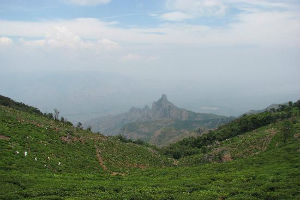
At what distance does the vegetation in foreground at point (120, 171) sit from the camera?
65.1ft

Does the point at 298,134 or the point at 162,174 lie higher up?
the point at 298,134

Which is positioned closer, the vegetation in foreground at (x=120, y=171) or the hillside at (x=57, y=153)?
the vegetation in foreground at (x=120, y=171)

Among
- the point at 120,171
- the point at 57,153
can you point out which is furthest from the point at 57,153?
the point at 120,171

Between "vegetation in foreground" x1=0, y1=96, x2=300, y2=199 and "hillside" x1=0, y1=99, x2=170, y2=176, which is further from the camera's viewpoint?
"hillside" x1=0, y1=99, x2=170, y2=176

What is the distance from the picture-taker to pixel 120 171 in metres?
35.8

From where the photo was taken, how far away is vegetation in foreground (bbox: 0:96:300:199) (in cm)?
1984

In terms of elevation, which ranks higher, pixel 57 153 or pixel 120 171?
pixel 57 153

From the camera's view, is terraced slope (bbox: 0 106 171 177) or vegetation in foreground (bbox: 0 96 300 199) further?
terraced slope (bbox: 0 106 171 177)

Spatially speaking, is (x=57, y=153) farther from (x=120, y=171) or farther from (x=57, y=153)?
(x=120, y=171)

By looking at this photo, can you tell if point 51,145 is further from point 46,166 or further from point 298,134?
point 298,134

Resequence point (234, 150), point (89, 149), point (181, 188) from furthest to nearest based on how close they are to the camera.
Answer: point (234, 150), point (89, 149), point (181, 188)

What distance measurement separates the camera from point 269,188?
2033 cm

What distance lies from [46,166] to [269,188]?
20.6 metres

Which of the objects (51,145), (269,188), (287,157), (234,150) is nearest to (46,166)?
(51,145)
